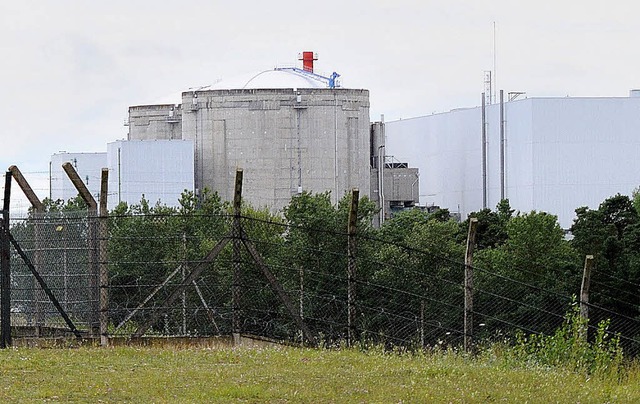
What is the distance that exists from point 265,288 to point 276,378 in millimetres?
26487

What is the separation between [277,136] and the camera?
67.0m

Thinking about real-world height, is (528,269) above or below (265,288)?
below

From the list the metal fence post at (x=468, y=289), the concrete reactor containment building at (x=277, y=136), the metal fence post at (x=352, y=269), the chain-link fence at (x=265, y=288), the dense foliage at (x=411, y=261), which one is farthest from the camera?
the concrete reactor containment building at (x=277, y=136)

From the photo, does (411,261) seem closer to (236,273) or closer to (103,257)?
(103,257)

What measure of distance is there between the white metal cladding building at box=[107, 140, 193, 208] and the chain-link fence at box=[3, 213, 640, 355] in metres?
13.0

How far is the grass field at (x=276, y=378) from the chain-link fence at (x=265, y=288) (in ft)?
6.28

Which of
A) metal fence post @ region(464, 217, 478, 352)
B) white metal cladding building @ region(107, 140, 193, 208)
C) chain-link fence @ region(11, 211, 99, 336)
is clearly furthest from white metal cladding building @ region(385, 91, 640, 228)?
metal fence post @ region(464, 217, 478, 352)

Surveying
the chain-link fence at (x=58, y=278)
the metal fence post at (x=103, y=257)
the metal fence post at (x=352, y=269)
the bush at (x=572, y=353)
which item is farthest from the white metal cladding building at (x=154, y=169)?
the bush at (x=572, y=353)

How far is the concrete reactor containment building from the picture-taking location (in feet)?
219

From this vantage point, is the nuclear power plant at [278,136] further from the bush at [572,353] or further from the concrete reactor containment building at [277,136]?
the bush at [572,353]

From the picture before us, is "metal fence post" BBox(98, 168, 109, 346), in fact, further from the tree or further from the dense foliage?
the tree

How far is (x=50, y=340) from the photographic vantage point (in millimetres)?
16469

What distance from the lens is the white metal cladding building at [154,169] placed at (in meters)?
67.1

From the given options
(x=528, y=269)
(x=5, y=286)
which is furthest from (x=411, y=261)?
(x=5, y=286)
